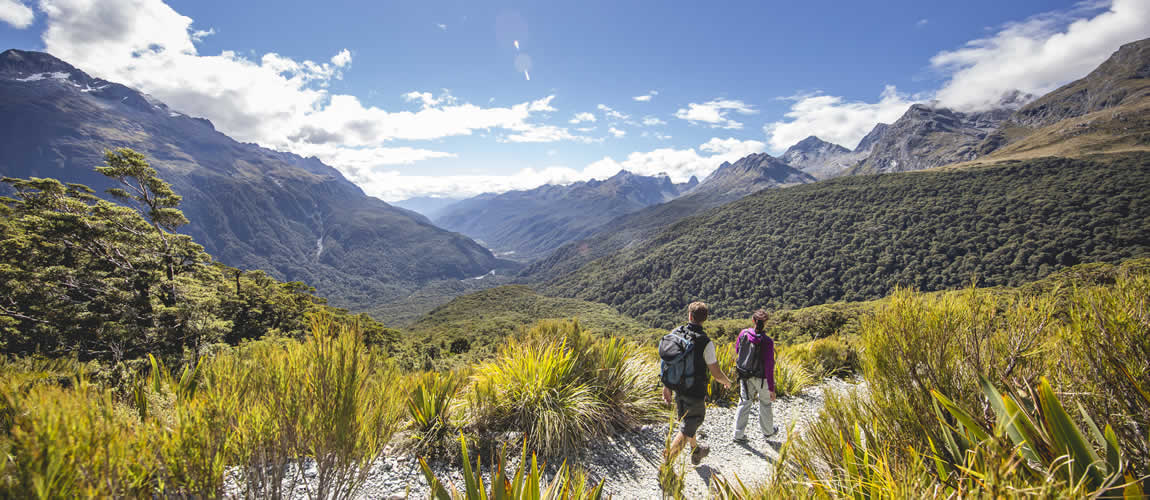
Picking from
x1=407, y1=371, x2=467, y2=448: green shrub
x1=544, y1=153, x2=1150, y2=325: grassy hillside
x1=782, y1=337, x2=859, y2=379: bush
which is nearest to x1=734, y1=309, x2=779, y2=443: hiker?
x1=407, y1=371, x2=467, y2=448: green shrub

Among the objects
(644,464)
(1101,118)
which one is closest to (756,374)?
(644,464)

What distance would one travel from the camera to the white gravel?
3.39 metres

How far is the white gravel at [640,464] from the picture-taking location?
3.39 m

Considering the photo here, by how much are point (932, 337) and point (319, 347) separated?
3.61 metres

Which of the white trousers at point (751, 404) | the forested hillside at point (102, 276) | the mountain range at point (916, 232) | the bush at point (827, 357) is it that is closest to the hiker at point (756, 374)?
the white trousers at point (751, 404)

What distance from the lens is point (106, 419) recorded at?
1289 mm

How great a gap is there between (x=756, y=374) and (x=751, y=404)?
0.39 meters

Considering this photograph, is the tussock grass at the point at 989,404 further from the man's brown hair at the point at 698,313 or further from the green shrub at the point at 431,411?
the green shrub at the point at 431,411

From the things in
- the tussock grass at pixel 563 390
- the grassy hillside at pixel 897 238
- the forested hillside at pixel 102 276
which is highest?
the forested hillside at pixel 102 276

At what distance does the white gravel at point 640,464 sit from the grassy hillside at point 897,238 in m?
60.3

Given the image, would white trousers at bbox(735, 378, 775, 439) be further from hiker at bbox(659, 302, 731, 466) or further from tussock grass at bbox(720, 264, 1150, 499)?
tussock grass at bbox(720, 264, 1150, 499)

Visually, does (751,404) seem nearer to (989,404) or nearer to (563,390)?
(563,390)

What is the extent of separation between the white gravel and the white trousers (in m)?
0.20

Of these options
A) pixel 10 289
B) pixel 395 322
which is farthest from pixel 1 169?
pixel 10 289
